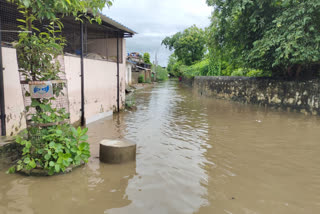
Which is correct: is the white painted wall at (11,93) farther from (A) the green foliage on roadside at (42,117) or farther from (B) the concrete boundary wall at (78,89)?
(A) the green foliage on roadside at (42,117)

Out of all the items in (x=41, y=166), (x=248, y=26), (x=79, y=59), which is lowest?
(x=41, y=166)

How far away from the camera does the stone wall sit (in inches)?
433

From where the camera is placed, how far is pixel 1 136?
4922 mm

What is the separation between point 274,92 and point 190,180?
34.6 feet

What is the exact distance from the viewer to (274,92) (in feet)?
42.9

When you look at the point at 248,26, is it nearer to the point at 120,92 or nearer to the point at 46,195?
the point at 120,92

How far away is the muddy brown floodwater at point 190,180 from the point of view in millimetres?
3502

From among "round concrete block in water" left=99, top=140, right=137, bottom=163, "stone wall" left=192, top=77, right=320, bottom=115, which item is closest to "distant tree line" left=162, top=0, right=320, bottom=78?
"stone wall" left=192, top=77, right=320, bottom=115

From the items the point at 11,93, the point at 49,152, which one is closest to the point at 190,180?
the point at 49,152

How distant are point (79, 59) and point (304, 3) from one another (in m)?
8.99

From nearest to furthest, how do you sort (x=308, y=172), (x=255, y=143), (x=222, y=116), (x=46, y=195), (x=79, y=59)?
(x=46, y=195), (x=308, y=172), (x=255, y=143), (x=79, y=59), (x=222, y=116)

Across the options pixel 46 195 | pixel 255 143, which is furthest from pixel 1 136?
pixel 255 143

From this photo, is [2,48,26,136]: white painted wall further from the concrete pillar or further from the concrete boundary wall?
the concrete pillar

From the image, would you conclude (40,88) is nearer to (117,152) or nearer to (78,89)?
(117,152)
